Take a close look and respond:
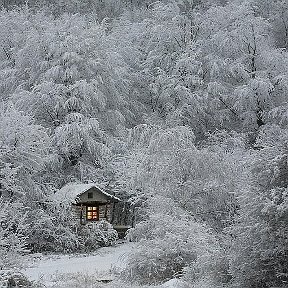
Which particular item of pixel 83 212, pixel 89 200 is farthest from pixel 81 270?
pixel 83 212

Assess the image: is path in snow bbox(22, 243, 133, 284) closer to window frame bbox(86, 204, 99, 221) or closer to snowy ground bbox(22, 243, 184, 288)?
snowy ground bbox(22, 243, 184, 288)

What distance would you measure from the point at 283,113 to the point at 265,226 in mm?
23855

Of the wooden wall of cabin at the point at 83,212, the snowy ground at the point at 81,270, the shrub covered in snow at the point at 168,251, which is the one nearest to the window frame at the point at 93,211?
the wooden wall of cabin at the point at 83,212

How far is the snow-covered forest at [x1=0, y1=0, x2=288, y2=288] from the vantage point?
1202 cm

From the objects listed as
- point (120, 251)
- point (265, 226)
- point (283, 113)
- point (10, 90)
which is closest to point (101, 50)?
point (10, 90)

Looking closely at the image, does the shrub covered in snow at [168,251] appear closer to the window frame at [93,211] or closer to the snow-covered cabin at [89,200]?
the snow-covered cabin at [89,200]

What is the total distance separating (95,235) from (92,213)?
3111mm

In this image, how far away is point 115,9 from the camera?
53.8 m

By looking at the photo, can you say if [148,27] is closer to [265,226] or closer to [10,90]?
[10,90]

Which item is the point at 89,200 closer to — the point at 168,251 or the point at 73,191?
the point at 73,191

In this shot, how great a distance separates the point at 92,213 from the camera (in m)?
29.0

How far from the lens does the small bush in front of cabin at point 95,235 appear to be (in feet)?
83.2

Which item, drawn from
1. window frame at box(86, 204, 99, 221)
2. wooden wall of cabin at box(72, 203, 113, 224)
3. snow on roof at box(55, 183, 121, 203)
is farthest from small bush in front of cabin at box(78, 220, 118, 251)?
window frame at box(86, 204, 99, 221)

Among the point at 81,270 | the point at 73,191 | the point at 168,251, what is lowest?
the point at 81,270
